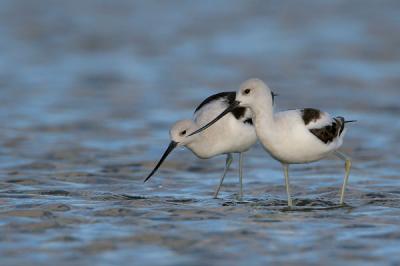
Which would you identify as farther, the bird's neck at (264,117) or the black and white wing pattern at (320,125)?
the black and white wing pattern at (320,125)

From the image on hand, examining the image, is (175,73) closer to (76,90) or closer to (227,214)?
(76,90)

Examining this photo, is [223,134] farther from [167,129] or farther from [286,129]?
[167,129]

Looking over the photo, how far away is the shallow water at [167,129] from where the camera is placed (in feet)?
23.9

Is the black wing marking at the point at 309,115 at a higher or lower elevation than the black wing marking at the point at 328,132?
higher

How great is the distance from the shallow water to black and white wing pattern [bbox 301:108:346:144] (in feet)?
2.00

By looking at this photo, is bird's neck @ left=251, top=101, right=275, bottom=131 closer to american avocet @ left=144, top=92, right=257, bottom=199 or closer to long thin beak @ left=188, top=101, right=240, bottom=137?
long thin beak @ left=188, top=101, right=240, bottom=137

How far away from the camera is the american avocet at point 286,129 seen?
333 inches

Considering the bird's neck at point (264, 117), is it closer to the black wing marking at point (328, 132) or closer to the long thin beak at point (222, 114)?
the long thin beak at point (222, 114)

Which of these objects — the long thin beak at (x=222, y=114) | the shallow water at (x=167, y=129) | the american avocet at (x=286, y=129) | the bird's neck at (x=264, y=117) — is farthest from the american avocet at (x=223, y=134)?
the bird's neck at (x=264, y=117)

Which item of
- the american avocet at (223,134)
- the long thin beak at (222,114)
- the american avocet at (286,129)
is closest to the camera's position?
the american avocet at (286,129)

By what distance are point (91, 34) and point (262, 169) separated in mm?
9338

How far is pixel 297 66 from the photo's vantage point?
16953 mm

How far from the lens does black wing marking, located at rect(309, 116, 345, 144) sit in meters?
8.65

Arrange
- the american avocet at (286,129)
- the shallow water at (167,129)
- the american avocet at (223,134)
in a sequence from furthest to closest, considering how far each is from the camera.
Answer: the american avocet at (223,134), the american avocet at (286,129), the shallow water at (167,129)
